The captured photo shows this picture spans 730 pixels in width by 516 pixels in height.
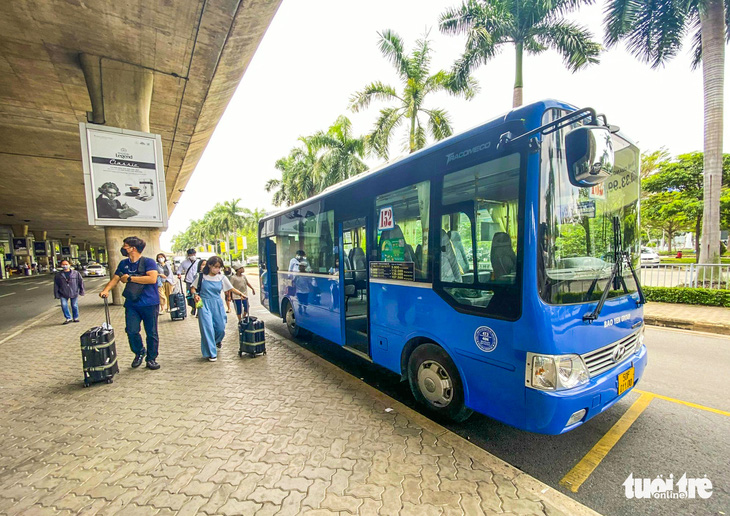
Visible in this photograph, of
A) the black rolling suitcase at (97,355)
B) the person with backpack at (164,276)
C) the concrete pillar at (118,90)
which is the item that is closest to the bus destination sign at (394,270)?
the black rolling suitcase at (97,355)

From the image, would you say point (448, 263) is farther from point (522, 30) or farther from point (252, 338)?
point (522, 30)

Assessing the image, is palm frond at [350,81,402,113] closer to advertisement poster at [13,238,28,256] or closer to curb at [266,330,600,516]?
curb at [266,330,600,516]

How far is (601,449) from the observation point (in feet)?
9.37

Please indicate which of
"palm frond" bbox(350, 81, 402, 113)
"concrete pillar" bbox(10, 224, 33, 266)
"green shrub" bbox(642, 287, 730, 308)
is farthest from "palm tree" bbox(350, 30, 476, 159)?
"concrete pillar" bbox(10, 224, 33, 266)

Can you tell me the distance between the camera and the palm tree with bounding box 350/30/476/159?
13.4 m

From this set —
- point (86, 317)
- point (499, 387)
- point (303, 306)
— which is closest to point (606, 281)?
point (499, 387)

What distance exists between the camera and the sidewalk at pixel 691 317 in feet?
22.0

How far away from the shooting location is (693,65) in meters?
12.0

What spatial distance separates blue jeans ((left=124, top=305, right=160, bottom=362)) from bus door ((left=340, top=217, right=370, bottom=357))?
9.83 ft

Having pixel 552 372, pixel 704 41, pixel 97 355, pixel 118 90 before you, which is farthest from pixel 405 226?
pixel 704 41

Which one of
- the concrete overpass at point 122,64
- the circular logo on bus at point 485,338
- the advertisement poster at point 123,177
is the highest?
the concrete overpass at point 122,64

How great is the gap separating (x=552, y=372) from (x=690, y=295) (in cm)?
991

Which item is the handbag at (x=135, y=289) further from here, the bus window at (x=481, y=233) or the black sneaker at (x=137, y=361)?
the bus window at (x=481, y=233)

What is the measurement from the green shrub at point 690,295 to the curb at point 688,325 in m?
2.36
